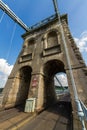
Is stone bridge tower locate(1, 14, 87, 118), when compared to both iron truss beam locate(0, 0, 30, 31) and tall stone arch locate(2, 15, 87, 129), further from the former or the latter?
iron truss beam locate(0, 0, 30, 31)

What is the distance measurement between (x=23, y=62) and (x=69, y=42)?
5.63 meters

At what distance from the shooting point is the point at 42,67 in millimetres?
8961

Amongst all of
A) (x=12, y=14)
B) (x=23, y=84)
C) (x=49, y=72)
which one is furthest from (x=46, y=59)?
(x=12, y=14)

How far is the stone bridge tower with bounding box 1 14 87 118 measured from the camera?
705 centimetres

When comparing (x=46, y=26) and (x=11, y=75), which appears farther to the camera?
(x=46, y=26)

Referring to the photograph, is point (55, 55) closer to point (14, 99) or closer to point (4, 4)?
point (14, 99)

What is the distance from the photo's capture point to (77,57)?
7.59m

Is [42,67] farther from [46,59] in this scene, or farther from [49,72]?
[49,72]

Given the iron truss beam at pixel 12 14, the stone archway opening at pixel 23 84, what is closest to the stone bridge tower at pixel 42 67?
the stone archway opening at pixel 23 84

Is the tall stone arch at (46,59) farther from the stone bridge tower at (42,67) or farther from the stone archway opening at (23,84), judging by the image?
the stone archway opening at (23,84)

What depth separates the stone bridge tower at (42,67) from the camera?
7.05 metres

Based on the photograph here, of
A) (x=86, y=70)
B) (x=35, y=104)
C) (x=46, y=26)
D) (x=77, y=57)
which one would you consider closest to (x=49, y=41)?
(x=46, y=26)

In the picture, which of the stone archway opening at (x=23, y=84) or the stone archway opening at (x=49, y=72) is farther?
the stone archway opening at (x=23, y=84)

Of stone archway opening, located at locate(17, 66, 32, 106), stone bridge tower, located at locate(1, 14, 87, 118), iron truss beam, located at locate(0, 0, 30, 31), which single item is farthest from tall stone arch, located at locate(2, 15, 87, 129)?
iron truss beam, located at locate(0, 0, 30, 31)
